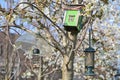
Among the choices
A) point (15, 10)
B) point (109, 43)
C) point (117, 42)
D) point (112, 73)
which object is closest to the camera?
point (15, 10)

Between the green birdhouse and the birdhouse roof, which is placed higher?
the birdhouse roof

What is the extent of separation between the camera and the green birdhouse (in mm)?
5981

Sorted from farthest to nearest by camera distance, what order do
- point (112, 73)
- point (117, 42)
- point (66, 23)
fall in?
1. point (112, 73)
2. point (117, 42)
3. point (66, 23)

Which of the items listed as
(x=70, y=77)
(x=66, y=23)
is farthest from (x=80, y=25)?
(x=70, y=77)

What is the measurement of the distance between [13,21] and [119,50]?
6442 mm

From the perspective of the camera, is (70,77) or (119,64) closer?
(70,77)

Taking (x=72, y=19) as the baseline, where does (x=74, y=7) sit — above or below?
above

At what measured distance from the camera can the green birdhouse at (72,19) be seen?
5981 millimetres

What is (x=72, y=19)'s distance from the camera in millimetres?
6023

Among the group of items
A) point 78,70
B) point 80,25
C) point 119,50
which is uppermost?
point 80,25

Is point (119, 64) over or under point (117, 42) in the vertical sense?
under

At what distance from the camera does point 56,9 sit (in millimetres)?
7391

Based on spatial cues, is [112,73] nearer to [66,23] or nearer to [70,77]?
[70,77]

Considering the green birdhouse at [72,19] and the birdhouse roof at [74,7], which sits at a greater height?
the birdhouse roof at [74,7]
